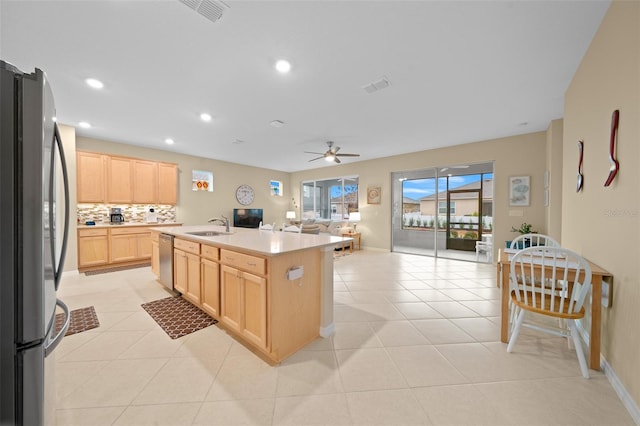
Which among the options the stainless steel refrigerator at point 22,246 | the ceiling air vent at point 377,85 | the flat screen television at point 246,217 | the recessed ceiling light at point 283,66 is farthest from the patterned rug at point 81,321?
the flat screen television at point 246,217

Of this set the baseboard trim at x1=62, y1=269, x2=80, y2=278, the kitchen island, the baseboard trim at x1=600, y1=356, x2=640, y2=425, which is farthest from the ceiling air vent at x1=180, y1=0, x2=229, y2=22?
the baseboard trim at x1=62, y1=269, x2=80, y2=278

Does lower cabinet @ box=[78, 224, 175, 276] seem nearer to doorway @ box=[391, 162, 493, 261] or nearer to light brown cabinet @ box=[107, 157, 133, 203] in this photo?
light brown cabinet @ box=[107, 157, 133, 203]

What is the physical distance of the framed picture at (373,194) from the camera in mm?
6934

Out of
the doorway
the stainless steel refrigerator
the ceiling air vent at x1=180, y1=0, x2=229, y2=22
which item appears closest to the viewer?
the stainless steel refrigerator

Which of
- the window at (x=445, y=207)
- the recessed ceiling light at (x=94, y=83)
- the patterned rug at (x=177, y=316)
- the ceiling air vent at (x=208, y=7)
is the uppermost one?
the ceiling air vent at (x=208, y=7)

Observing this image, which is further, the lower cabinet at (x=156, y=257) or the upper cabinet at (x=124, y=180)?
the upper cabinet at (x=124, y=180)

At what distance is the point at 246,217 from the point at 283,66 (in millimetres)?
5776

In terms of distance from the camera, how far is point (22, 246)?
2.69ft

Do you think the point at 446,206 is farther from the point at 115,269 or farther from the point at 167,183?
the point at 115,269

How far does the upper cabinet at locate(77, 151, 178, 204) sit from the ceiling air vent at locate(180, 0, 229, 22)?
15.1ft

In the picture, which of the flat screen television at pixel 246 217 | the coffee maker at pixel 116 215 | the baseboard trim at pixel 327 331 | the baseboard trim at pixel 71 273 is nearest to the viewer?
the baseboard trim at pixel 327 331

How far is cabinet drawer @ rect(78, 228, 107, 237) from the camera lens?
447 cm

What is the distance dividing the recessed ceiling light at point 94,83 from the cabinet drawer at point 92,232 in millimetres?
3021

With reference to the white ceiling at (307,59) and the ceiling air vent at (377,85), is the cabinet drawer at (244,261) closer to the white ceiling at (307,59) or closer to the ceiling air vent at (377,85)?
the white ceiling at (307,59)
